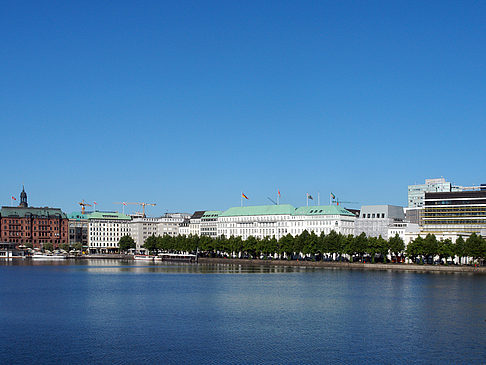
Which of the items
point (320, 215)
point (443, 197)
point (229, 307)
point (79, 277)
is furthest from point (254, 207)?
point (229, 307)

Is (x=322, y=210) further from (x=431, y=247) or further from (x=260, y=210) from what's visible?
(x=431, y=247)

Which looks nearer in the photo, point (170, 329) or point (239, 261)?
point (170, 329)

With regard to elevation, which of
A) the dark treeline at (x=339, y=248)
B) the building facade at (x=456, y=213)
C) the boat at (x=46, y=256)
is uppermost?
the building facade at (x=456, y=213)

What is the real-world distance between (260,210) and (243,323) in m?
126

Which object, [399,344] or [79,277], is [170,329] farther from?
[79,277]

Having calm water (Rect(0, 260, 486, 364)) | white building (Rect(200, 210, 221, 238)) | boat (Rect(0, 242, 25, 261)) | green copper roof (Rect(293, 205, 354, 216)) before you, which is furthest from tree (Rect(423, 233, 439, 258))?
boat (Rect(0, 242, 25, 261))

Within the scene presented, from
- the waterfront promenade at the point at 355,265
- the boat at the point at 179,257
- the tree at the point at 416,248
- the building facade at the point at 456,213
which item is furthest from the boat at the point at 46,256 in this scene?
the tree at the point at 416,248

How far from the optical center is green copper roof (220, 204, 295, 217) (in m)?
172

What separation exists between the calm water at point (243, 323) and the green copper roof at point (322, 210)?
256 ft

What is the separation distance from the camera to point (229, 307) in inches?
2391

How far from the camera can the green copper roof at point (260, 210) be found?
563 ft

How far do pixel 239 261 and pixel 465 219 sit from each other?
46634 mm

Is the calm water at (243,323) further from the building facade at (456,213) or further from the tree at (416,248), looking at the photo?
the building facade at (456,213)

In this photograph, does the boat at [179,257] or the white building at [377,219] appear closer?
the white building at [377,219]
